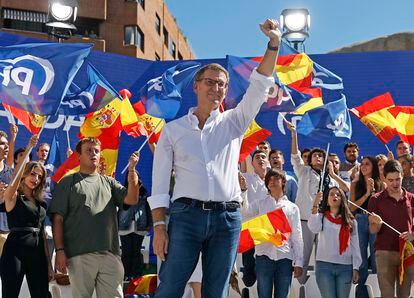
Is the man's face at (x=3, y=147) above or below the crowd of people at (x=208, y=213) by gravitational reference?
above

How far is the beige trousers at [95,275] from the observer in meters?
5.36

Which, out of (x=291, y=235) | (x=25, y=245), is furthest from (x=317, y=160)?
(x=25, y=245)

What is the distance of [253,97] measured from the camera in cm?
354

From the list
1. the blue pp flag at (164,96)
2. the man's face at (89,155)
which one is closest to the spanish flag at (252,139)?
the blue pp flag at (164,96)

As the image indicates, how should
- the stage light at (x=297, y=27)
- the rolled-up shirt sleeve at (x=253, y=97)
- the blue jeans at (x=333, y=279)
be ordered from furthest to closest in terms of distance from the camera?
the stage light at (x=297, y=27) < the blue jeans at (x=333, y=279) < the rolled-up shirt sleeve at (x=253, y=97)

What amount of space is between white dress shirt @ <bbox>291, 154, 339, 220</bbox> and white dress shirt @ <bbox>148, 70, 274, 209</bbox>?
460cm

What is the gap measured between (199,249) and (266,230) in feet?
11.2

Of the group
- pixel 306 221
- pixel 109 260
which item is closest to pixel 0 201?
pixel 109 260

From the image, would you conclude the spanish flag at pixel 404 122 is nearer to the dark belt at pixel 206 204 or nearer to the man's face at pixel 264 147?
the man's face at pixel 264 147

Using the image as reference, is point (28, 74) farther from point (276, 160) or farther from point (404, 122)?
point (404, 122)

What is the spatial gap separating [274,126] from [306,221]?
11.9 feet

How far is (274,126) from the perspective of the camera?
11.4m

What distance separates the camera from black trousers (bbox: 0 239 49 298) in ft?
18.6

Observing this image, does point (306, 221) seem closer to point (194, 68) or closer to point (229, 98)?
point (229, 98)
